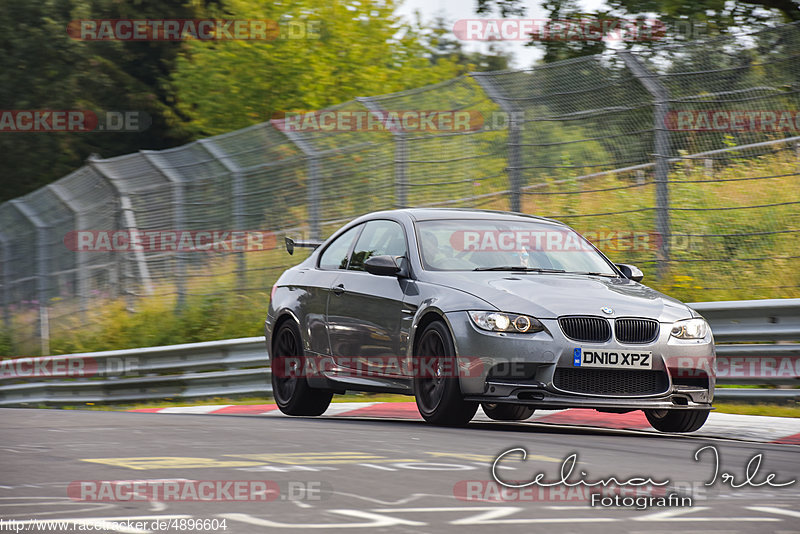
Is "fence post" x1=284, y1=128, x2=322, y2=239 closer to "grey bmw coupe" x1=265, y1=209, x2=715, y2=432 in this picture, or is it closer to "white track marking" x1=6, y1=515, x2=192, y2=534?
"grey bmw coupe" x1=265, y1=209, x2=715, y2=432

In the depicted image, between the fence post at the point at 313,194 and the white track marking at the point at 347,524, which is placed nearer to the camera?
the white track marking at the point at 347,524

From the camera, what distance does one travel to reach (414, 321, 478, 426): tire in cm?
834

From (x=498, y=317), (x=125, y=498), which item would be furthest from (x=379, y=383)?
(x=125, y=498)

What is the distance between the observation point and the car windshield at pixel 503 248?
917cm

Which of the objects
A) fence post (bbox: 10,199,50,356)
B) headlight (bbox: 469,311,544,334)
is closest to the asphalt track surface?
headlight (bbox: 469,311,544,334)

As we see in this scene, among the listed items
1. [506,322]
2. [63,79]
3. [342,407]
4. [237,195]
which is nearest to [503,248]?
[506,322]

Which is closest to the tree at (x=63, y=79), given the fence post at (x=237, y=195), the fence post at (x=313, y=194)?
the fence post at (x=237, y=195)

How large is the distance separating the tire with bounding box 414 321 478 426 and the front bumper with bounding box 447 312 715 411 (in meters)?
0.09

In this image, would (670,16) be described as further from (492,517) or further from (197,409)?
(492,517)

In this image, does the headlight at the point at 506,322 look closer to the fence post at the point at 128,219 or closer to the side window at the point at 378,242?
the side window at the point at 378,242

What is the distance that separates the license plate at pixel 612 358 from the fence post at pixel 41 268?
1479 cm

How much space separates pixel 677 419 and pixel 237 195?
10.0 meters

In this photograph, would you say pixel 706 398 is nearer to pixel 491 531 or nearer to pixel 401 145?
pixel 491 531

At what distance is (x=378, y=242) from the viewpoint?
9891 mm
